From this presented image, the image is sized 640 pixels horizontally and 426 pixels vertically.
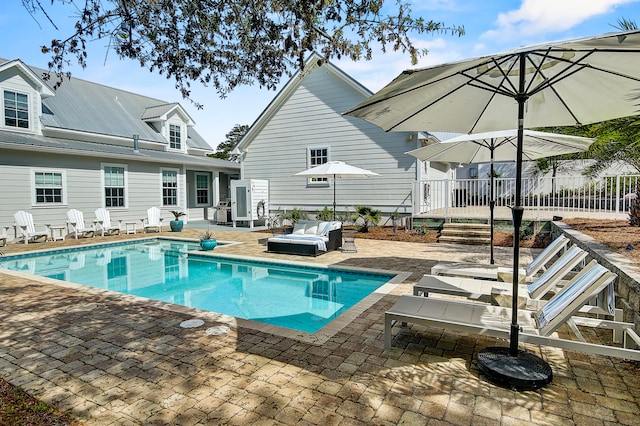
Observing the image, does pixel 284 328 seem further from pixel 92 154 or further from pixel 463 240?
pixel 92 154

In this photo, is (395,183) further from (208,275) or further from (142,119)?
(142,119)

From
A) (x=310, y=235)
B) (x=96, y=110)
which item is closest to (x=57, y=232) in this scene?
(x=96, y=110)

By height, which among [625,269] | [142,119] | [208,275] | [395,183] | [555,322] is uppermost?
[142,119]

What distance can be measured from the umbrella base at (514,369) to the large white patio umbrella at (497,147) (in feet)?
11.1

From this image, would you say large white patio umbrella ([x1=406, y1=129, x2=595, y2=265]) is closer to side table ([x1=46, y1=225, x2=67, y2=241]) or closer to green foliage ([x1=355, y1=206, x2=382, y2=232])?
green foliage ([x1=355, y1=206, x2=382, y2=232])

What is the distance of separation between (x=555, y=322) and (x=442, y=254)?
6462 mm

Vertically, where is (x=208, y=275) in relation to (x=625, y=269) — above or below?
below

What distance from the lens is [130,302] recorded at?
5867mm

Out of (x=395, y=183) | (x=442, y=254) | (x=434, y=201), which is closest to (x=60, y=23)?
(x=442, y=254)

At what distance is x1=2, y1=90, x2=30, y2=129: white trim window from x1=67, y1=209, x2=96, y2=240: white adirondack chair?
12.8 feet

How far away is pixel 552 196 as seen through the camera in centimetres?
1259

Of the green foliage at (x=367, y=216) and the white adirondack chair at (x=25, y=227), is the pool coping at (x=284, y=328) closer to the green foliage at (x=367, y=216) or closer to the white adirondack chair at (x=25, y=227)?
the white adirondack chair at (x=25, y=227)

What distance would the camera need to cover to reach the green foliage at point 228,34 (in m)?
4.32

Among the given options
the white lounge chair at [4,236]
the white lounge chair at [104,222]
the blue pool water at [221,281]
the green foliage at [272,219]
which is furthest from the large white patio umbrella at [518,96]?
the white lounge chair at [104,222]
